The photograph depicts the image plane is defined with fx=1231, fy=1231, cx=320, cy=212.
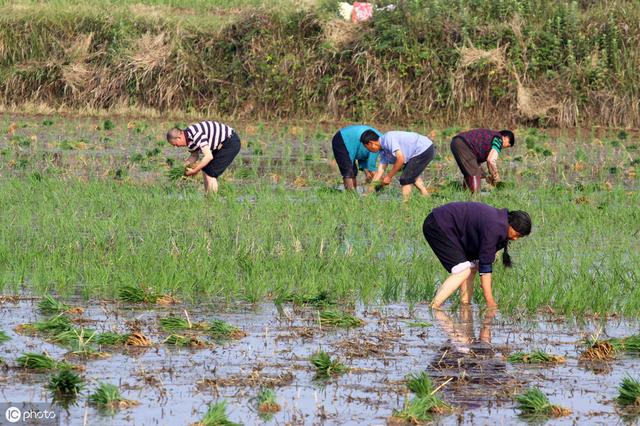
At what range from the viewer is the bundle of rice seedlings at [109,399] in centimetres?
639

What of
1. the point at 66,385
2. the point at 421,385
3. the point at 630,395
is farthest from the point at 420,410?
the point at 66,385

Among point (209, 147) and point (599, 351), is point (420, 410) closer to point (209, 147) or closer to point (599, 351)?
point (599, 351)

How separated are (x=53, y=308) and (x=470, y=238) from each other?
3.11 metres

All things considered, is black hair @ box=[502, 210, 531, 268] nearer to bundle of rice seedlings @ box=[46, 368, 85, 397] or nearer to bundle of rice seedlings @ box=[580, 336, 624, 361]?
bundle of rice seedlings @ box=[580, 336, 624, 361]

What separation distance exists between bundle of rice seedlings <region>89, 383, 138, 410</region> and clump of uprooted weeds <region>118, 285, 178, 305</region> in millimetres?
2713

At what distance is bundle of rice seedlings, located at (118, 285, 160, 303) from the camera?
30.1ft

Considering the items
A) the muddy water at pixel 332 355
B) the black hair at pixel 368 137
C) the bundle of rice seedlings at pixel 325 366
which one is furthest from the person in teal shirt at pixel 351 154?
the bundle of rice seedlings at pixel 325 366

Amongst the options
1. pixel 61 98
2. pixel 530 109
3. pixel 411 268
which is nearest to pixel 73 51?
pixel 61 98

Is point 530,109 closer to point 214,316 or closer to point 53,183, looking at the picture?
point 53,183

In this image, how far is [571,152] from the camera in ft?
70.7

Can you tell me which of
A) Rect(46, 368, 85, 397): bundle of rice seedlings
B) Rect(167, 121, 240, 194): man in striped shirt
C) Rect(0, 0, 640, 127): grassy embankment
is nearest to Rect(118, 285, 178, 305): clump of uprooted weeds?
Rect(46, 368, 85, 397): bundle of rice seedlings

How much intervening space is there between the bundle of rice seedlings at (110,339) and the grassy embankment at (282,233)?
1695 mm

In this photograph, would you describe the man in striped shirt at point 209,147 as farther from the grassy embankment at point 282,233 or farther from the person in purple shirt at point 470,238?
the person in purple shirt at point 470,238

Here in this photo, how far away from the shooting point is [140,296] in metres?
9.18
